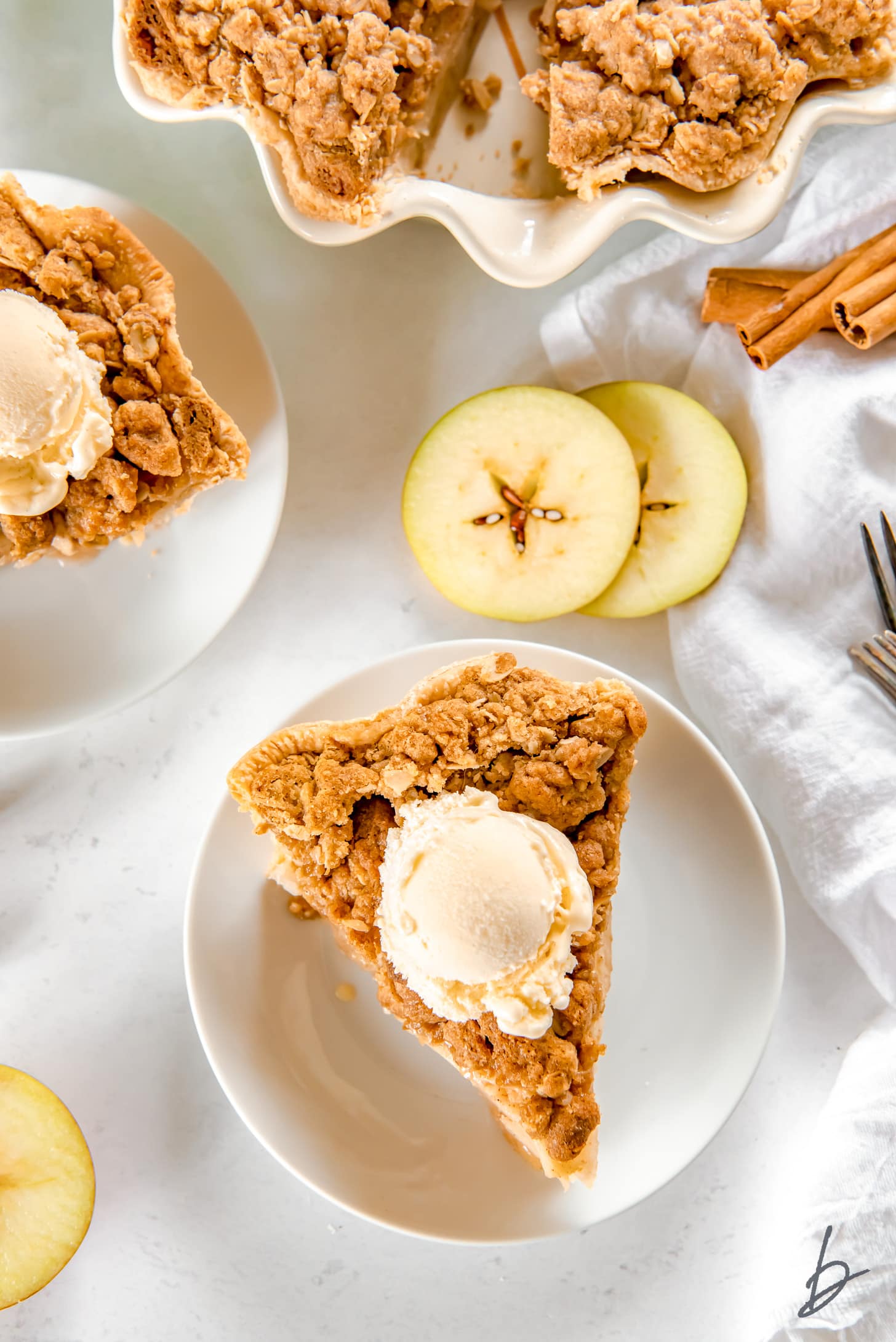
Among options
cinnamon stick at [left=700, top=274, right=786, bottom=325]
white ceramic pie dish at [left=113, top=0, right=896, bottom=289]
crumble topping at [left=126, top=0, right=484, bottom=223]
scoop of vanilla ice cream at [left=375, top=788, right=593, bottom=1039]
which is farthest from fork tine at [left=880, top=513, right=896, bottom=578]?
crumble topping at [left=126, top=0, right=484, bottom=223]

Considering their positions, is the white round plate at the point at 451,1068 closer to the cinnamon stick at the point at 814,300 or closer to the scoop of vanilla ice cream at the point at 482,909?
the scoop of vanilla ice cream at the point at 482,909

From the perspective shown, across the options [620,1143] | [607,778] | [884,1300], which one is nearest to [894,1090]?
[884,1300]

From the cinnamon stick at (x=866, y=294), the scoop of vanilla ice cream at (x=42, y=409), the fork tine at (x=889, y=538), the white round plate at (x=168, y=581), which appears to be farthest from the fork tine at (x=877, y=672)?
the scoop of vanilla ice cream at (x=42, y=409)

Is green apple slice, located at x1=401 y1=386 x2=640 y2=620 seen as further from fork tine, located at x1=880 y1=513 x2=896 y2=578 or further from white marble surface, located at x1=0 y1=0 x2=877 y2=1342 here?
fork tine, located at x1=880 y1=513 x2=896 y2=578

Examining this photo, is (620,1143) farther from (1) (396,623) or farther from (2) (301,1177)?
(1) (396,623)

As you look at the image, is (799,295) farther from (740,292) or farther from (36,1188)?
(36,1188)

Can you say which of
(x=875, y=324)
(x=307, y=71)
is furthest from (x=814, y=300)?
(x=307, y=71)
